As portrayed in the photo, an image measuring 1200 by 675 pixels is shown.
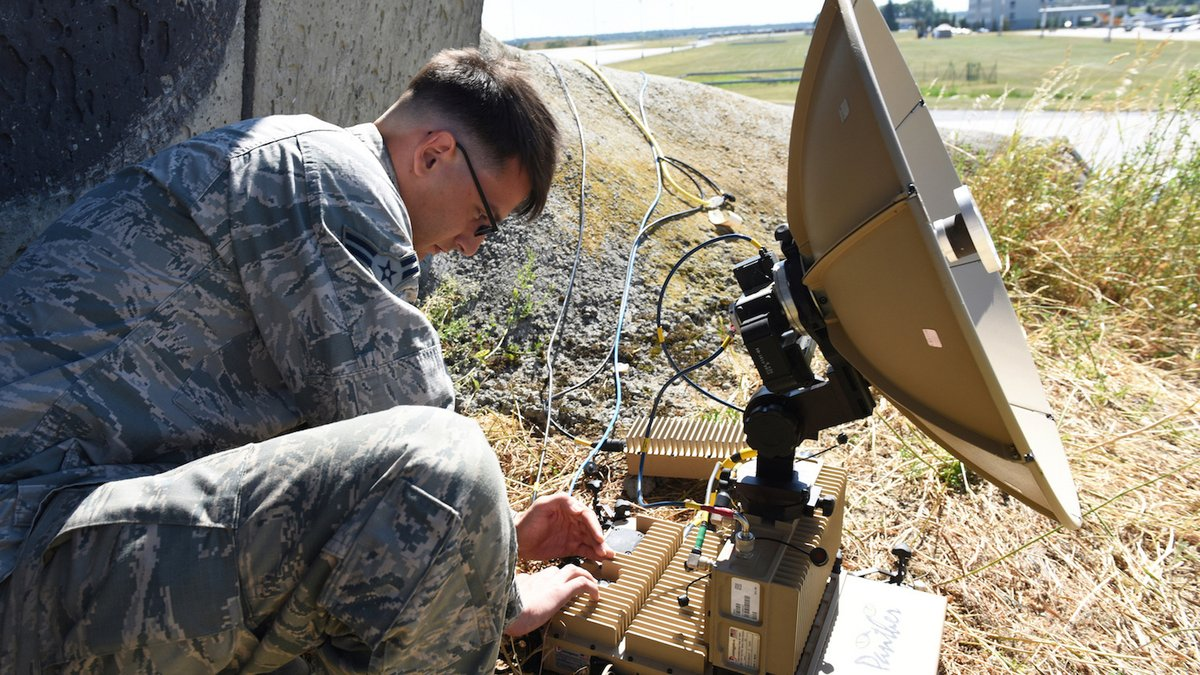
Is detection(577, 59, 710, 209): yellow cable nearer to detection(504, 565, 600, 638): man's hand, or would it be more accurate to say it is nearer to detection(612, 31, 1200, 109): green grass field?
detection(612, 31, 1200, 109): green grass field

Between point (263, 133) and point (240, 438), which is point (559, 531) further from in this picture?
point (263, 133)

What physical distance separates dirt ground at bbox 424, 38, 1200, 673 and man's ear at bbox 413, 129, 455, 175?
54.4 inches

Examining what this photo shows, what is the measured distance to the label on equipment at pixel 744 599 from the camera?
1.75m

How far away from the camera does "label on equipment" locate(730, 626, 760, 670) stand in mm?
1790

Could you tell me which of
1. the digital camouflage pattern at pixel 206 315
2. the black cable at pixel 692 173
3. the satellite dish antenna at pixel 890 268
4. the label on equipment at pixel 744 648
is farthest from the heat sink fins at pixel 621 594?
the black cable at pixel 692 173

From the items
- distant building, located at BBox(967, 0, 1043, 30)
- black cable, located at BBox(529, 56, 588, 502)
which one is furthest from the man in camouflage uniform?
distant building, located at BBox(967, 0, 1043, 30)

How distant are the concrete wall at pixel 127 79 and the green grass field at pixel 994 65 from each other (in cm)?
183

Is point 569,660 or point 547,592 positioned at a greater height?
point 547,592

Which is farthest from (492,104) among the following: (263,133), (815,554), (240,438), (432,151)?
(815,554)

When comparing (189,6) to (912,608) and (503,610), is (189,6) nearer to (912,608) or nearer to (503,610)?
(503,610)

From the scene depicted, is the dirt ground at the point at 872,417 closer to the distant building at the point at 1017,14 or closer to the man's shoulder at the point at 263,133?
the man's shoulder at the point at 263,133

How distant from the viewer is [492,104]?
197cm

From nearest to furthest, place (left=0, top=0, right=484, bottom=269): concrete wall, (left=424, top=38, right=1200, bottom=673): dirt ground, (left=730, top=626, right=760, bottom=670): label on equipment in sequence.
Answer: (left=730, top=626, right=760, bottom=670): label on equipment, (left=0, top=0, right=484, bottom=269): concrete wall, (left=424, top=38, right=1200, bottom=673): dirt ground

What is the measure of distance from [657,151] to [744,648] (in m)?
3.63
